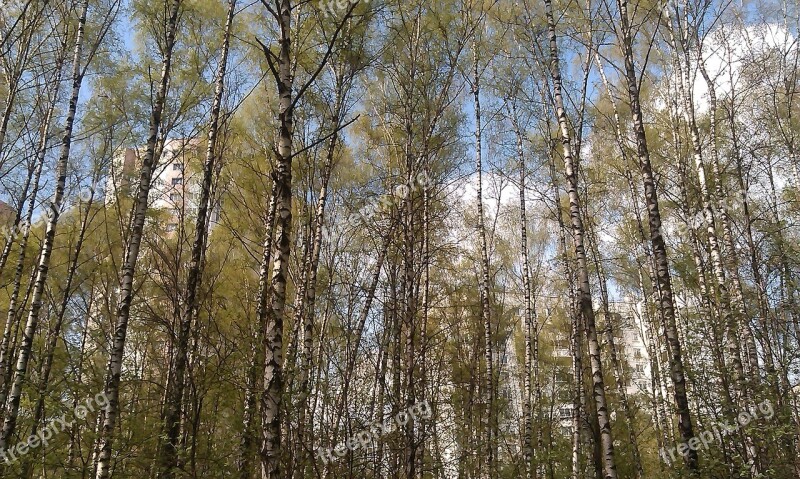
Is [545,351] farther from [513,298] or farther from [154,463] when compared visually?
[154,463]

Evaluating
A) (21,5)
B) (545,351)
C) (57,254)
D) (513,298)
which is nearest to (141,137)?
(21,5)

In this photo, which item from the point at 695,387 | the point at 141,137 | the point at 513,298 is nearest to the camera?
the point at 695,387

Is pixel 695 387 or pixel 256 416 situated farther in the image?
pixel 695 387

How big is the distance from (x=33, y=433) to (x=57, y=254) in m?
8.38

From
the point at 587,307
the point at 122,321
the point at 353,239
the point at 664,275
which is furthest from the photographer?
the point at 353,239

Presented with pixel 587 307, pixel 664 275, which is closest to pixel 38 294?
pixel 587 307

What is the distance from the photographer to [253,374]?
4.57 metres

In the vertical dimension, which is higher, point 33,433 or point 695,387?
point 695,387

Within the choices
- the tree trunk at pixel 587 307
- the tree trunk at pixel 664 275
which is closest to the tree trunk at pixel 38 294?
the tree trunk at pixel 587 307

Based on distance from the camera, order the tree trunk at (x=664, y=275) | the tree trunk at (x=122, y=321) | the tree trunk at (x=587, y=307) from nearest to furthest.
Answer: the tree trunk at (x=122, y=321), the tree trunk at (x=664, y=275), the tree trunk at (x=587, y=307)

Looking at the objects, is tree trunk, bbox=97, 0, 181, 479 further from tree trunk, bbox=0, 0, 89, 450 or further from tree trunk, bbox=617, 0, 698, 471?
tree trunk, bbox=617, 0, 698, 471

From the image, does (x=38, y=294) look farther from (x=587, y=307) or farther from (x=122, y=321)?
(x=587, y=307)

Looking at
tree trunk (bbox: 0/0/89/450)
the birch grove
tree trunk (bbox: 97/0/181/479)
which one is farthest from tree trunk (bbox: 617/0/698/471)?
tree trunk (bbox: 0/0/89/450)

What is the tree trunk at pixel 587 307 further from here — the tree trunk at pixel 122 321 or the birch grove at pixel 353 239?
the tree trunk at pixel 122 321
